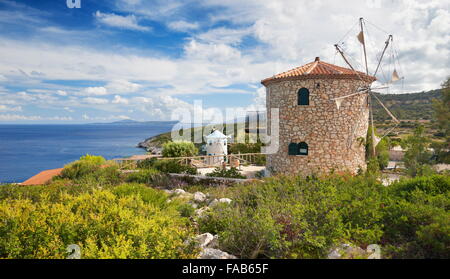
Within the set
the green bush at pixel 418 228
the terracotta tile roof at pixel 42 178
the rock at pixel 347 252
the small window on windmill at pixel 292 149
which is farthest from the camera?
the terracotta tile roof at pixel 42 178

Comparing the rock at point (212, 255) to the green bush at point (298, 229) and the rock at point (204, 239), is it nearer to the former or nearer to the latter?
the green bush at point (298, 229)

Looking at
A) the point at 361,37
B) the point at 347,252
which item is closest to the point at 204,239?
the point at 347,252

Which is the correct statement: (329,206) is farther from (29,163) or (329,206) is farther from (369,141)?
(29,163)

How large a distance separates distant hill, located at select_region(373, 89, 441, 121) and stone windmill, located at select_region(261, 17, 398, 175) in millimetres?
27816

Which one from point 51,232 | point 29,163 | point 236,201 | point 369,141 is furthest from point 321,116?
point 29,163

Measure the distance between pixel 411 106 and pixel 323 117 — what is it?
43880mm

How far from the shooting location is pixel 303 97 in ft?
38.7

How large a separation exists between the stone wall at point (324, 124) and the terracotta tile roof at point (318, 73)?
21 cm

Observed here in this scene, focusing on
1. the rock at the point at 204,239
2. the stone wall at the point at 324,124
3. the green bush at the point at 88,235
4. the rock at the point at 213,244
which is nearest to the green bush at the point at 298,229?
the rock at the point at 213,244

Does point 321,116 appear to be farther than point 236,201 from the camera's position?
Yes

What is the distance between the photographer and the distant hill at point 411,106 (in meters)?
38.0
